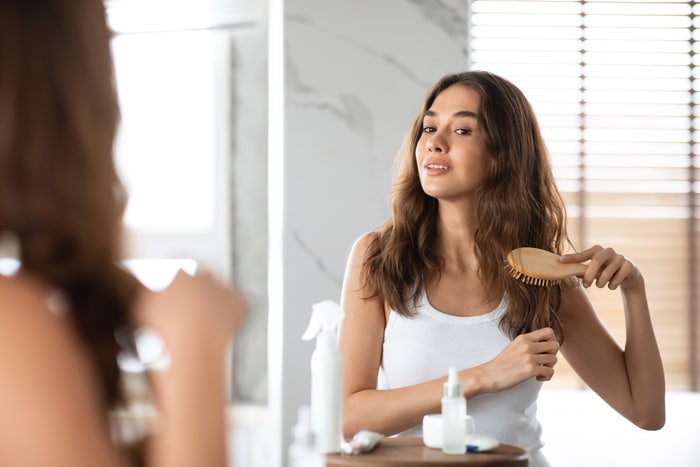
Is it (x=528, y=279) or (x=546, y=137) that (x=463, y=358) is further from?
(x=546, y=137)

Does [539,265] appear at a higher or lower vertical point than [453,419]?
higher

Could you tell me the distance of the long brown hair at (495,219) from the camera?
4.69ft

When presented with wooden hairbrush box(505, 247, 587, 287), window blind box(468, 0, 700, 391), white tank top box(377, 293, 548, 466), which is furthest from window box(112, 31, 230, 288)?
wooden hairbrush box(505, 247, 587, 287)

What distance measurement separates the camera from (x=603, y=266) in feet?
4.45

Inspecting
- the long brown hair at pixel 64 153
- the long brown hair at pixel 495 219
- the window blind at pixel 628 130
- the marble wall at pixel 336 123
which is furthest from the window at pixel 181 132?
the long brown hair at pixel 64 153

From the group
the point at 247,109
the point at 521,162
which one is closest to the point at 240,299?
the point at 521,162

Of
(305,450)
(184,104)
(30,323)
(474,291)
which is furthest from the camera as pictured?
(184,104)

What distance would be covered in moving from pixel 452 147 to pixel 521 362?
0.42m

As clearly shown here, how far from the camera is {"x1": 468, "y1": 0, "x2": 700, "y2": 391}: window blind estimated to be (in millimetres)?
2045

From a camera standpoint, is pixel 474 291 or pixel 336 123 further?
pixel 336 123

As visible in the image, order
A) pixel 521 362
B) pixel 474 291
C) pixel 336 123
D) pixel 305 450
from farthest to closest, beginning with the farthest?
1. pixel 336 123
2. pixel 474 291
3. pixel 521 362
4. pixel 305 450

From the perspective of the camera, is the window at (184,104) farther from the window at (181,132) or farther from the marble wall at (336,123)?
the marble wall at (336,123)

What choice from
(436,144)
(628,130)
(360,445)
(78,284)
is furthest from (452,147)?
(78,284)

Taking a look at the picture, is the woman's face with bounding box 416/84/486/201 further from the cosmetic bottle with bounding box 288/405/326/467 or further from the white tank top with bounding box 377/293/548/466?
the cosmetic bottle with bounding box 288/405/326/467
